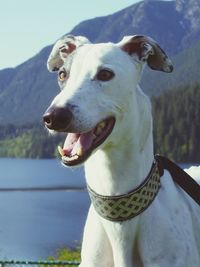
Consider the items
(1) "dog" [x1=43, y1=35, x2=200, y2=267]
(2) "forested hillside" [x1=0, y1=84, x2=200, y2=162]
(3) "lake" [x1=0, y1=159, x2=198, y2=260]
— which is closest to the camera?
(1) "dog" [x1=43, y1=35, x2=200, y2=267]

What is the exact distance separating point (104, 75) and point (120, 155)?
39 centimetres

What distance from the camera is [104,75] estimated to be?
10.8 ft

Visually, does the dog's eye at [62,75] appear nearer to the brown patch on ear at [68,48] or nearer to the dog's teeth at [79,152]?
the brown patch on ear at [68,48]

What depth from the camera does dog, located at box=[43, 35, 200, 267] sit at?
3.21 metres

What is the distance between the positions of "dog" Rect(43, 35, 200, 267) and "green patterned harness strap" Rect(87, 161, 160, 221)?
0.01 metres

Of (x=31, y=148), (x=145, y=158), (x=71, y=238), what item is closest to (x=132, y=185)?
(x=145, y=158)

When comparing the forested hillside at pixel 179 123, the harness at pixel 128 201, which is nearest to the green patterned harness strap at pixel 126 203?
the harness at pixel 128 201

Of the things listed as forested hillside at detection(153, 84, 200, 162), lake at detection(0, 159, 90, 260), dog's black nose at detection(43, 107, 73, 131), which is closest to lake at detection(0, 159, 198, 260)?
lake at detection(0, 159, 90, 260)

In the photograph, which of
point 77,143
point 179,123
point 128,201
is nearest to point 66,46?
point 77,143

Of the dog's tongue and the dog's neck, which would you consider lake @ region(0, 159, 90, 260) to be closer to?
the dog's neck

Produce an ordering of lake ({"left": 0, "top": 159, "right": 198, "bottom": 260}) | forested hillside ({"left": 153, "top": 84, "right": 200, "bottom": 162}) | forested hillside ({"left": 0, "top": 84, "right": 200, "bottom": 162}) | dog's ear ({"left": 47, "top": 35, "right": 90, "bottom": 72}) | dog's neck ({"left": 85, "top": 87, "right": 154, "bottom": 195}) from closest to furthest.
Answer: dog's neck ({"left": 85, "top": 87, "right": 154, "bottom": 195}) < dog's ear ({"left": 47, "top": 35, "right": 90, "bottom": 72}) < lake ({"left": 0, "top": 159, "right": 198, "bottom": 260}) < forested hillside ({"left": 0, "top": 84, "right": 200, "bottom": 162}) < forested hillside ({"left": 153, "top": 84, "right": 200, "bottom": 162})

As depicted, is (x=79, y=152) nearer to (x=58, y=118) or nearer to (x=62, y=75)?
(x=58, y=118)

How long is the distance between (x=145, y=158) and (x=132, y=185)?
159mm

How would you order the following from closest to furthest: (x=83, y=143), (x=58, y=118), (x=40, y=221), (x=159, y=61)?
(x=58, y=118)
(x=83, y=143)
(x=159, y=61)
(x=40, y=221)
